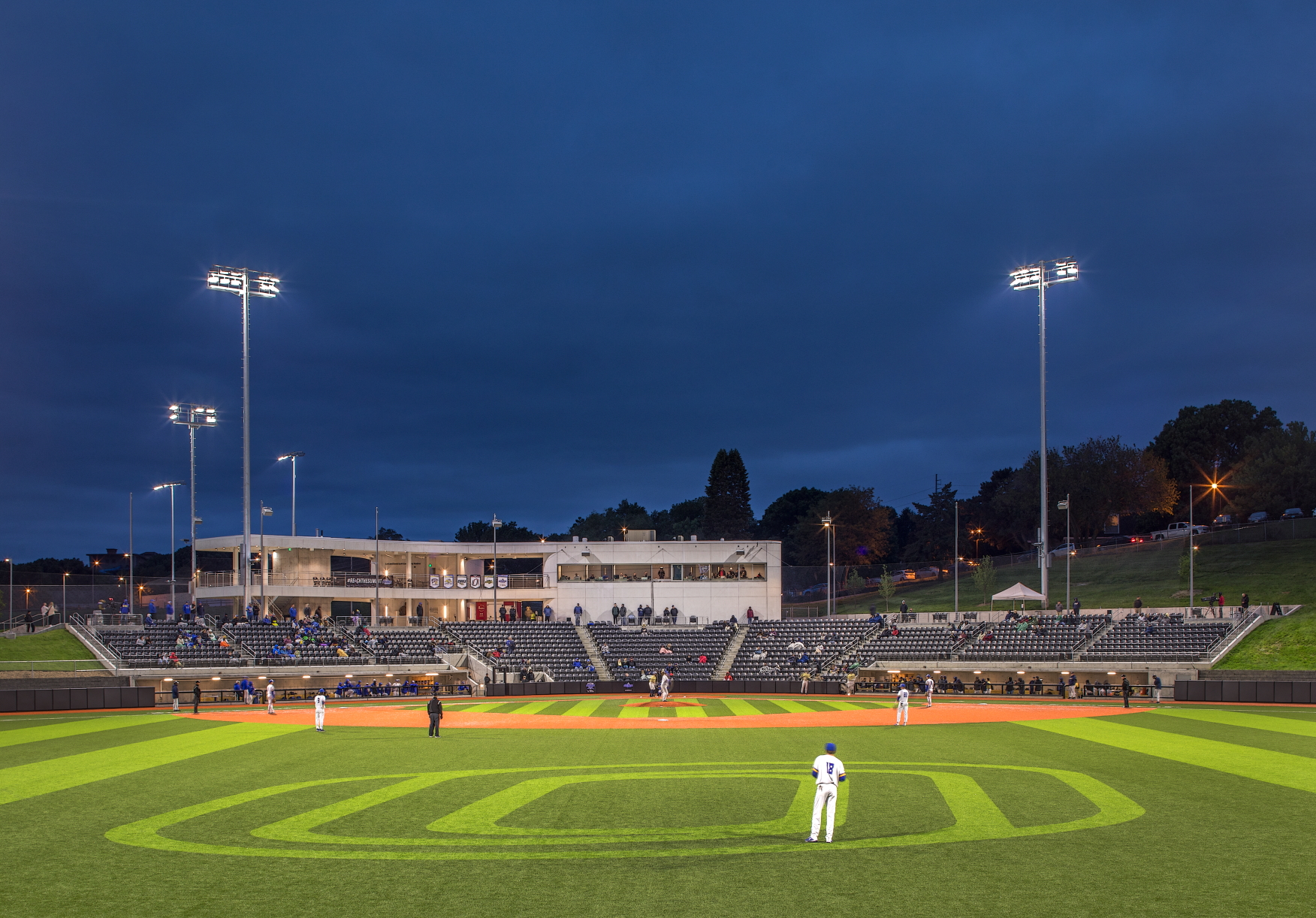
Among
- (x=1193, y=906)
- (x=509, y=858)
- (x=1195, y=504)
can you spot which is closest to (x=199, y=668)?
(x=509, y=858)

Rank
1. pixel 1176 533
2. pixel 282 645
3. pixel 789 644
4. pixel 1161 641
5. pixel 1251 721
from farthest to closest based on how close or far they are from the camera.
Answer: pixel 1176 533 < pixel 789 644 < pixel 282 645 < pixel 1161 641 < pixel 1251 721

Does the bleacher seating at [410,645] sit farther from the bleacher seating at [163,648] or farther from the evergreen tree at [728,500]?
the evergreen tree at [728,500]

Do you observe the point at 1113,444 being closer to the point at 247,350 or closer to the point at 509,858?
the point at 247,350

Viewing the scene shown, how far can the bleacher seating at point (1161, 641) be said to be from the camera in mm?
53031

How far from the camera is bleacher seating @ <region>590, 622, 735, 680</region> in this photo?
214 ft

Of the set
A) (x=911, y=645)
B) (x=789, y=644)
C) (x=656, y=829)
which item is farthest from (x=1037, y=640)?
(x=656, y=829)

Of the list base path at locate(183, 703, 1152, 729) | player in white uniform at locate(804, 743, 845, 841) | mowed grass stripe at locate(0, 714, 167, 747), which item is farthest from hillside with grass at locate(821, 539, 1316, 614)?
mowed grass stripe at locate(0, 714, 167, 747)

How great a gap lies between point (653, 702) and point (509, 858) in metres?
38.8

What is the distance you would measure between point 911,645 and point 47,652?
52208 mm

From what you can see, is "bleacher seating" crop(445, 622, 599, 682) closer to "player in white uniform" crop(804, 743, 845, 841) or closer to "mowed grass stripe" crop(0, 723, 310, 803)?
"mowed grass stripe" crop(0, 723, 310, 803)

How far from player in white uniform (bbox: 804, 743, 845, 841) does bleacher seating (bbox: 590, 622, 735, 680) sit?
48208 millimetres

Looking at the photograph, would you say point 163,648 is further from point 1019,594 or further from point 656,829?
point 1019,594

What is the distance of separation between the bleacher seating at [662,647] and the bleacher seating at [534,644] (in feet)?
6.74

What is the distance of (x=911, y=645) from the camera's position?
6384 cm
